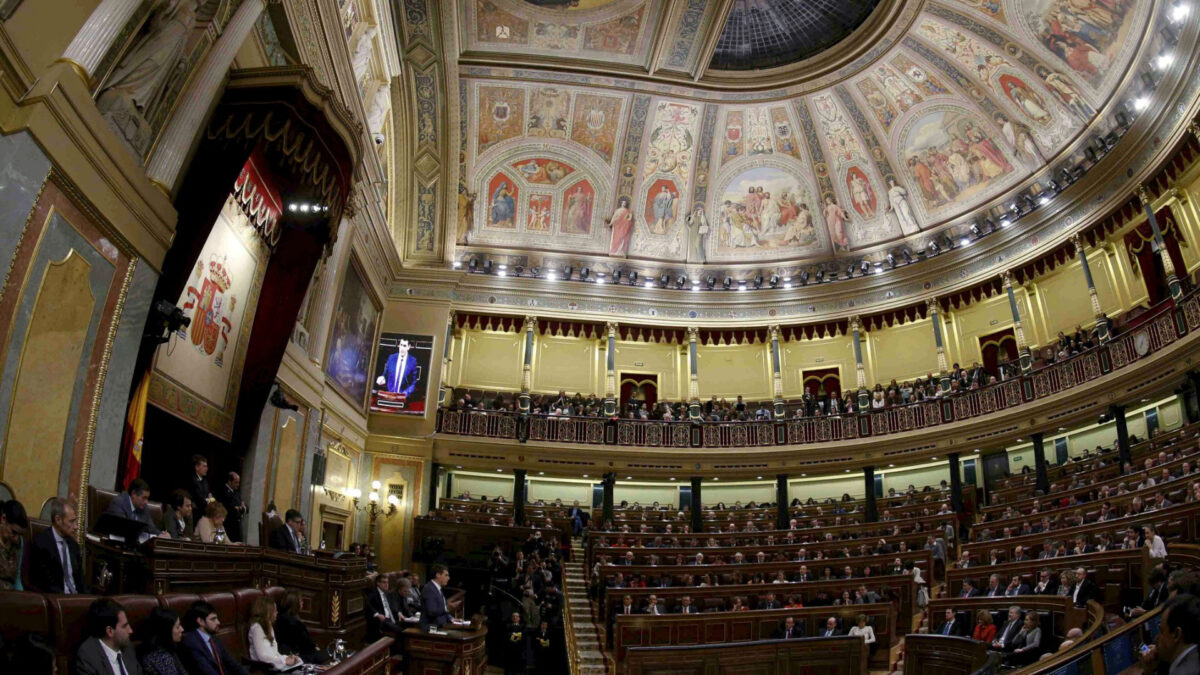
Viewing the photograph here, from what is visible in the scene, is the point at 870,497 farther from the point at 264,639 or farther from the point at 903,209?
the point at 264,639

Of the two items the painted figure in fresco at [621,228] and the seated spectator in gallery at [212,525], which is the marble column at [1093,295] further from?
the seated spectator in gallery at [212,525]

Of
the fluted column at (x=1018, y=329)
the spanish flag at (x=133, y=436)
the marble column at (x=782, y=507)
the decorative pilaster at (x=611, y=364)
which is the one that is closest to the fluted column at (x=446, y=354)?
the decorative pilaster at (x=611, y=364)

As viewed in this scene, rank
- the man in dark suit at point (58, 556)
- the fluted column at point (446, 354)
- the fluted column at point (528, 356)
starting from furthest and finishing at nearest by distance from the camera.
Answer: the fluted column at point (528, 356) → the fluted column at point (446, 354) → the man in dark suit at point (58, 556)

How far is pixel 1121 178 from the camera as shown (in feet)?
54.8

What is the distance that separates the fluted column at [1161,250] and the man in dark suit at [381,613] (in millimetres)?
15058

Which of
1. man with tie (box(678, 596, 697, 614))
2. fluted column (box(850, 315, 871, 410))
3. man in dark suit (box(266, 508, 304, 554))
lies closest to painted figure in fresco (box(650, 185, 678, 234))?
fluted column (box(850, 315, 871, 410))

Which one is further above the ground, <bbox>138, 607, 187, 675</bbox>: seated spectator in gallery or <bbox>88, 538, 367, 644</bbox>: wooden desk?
<bbox>88, 538, 367, 644</bbox>: wooden desk

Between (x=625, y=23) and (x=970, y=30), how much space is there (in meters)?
8.87

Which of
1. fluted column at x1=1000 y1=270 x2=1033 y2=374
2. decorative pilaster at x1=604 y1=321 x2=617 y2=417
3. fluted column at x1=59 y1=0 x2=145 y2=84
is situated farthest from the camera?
decorative pilaster at x1=604 y1=321 x2=617 y2=417

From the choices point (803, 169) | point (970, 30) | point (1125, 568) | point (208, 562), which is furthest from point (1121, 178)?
point (208, 562)

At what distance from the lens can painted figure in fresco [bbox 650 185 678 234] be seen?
24.2 meters

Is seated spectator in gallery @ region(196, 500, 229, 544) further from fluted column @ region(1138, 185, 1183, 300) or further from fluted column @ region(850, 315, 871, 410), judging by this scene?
fluted column @ region(850, 315, 871, 410)

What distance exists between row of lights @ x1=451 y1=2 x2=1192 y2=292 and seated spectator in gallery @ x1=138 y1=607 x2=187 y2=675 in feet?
58.4

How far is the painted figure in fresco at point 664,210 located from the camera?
24.2m
